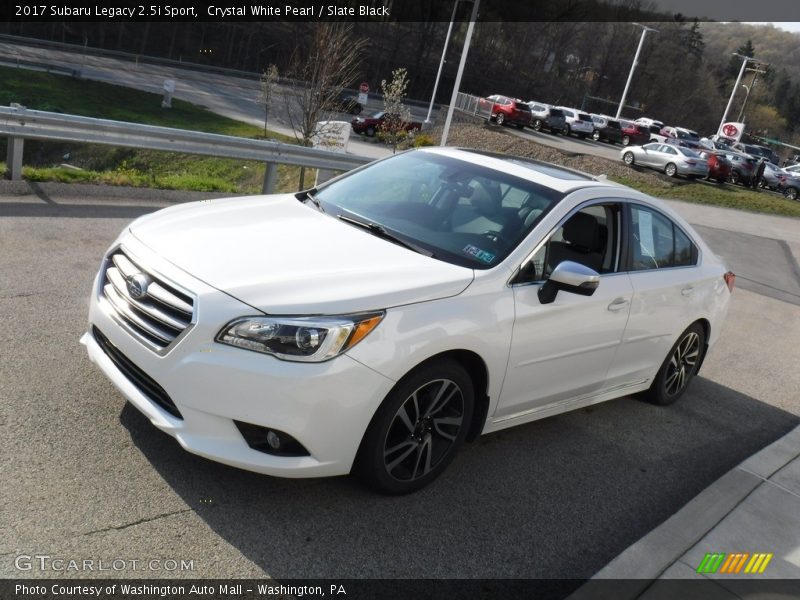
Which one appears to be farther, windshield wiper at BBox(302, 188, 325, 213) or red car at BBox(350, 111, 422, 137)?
red car at BBox(350, 111, 422, 137)

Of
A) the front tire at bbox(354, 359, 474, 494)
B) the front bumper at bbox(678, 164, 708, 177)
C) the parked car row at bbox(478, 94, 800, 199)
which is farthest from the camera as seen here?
the parked car row at bbox(478, 94, 800, 199)

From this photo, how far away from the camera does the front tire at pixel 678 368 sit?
6055 mm

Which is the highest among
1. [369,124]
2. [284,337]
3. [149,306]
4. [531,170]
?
[531,170]

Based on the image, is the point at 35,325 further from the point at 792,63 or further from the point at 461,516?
the point at 792,63

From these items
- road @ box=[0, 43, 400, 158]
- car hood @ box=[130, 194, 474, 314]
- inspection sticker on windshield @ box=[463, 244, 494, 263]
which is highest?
inspection sticker on windshield @ box=[463, 244, 494, 263]

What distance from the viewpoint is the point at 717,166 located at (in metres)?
37.5

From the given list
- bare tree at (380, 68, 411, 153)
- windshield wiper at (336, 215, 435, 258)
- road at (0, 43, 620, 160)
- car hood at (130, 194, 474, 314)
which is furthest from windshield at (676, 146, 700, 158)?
car hood at (130, 194, 474, 314)

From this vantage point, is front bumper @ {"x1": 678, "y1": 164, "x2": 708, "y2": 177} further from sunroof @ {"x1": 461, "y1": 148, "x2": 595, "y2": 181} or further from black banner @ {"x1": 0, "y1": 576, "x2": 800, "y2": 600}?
black banner @ {"x1": 0, "y1": 576, "x2": 800, "y2": 600}

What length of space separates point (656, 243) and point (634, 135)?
54.7 meters

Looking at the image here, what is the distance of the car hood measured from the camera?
3576mm

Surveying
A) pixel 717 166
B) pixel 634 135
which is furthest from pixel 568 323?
pixel 634 135

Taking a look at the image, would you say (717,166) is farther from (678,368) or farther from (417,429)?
(417,429)

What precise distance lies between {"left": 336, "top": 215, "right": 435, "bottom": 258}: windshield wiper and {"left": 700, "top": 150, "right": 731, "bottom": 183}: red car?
1436 inches

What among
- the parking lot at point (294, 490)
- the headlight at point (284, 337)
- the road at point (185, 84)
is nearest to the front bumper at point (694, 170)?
the road at point (185, 84)
